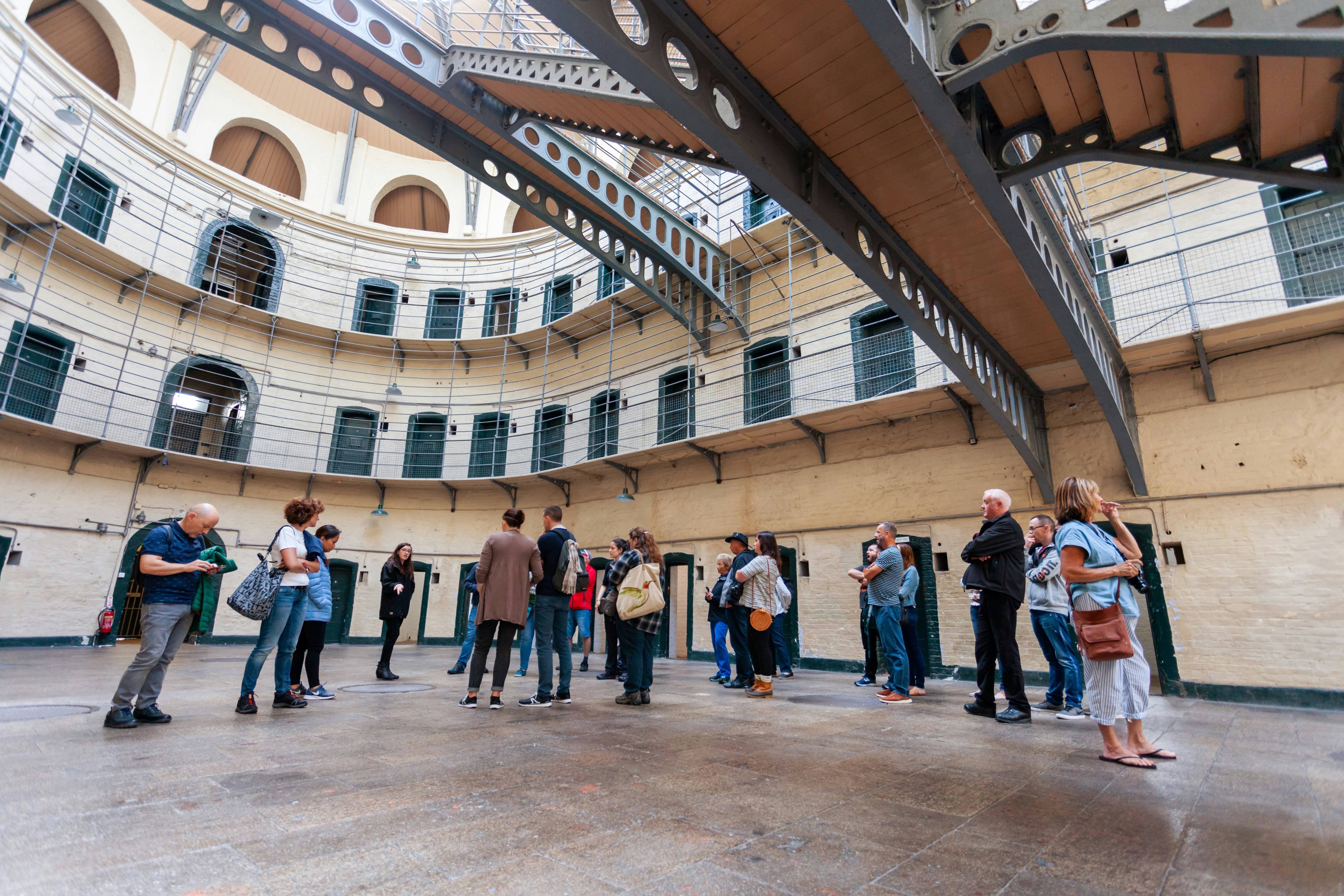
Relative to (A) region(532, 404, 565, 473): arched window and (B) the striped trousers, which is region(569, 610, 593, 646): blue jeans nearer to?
(B) the striped trousers

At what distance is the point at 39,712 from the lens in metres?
4.79

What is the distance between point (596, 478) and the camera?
A: 1573 centimetres

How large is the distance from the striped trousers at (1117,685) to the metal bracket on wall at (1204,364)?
19.7 feet

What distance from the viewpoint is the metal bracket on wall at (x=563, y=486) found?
16328 millimetres

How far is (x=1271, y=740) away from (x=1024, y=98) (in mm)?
5091

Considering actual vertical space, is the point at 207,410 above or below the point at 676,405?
above

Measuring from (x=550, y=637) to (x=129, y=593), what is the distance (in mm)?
13781

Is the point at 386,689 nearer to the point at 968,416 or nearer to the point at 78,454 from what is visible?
the point at 968,416

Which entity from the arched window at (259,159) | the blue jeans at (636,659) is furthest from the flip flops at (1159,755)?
the arched window at (259,159)

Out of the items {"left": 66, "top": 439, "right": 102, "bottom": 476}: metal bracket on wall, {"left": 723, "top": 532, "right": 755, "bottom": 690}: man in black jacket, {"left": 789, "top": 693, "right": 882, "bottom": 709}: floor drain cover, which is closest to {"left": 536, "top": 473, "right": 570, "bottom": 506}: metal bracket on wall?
{"left": 723, "top": 532, "right": 755, "bottom": 690}: man in black jacket

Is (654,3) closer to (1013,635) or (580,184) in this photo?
(1013,635)

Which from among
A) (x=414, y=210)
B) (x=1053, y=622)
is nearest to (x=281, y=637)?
(x=1053, y=622)

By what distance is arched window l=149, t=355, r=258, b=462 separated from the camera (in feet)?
47.8

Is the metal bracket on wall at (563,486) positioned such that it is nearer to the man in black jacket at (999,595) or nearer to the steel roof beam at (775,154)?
the steel roof beam at (775,154)
